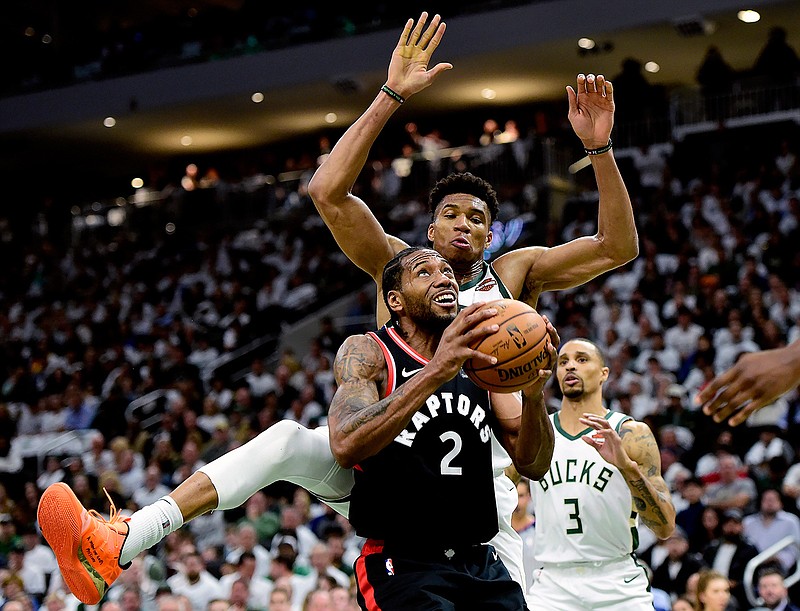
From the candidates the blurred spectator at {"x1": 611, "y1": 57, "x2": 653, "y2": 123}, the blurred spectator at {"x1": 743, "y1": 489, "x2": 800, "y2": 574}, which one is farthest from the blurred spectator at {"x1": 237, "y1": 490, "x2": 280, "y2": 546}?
the blurred spectator at {"x1": 611, "y1": 57, "x2": 653, "y2": 123}

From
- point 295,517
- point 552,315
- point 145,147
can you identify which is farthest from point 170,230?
point 295,517

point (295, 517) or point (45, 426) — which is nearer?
point (295, 517)

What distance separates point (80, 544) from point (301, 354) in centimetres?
1529

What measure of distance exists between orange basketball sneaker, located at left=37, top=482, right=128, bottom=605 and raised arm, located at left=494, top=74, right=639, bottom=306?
2.27 m

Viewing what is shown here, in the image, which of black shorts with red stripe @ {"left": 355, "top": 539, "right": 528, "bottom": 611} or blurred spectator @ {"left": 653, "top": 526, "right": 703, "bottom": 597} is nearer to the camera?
black shorts with red stripe @ {"left": 355, "top": 539, "right": 528, "bottom": 611}

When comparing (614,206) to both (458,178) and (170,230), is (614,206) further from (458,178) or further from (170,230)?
(170,230)

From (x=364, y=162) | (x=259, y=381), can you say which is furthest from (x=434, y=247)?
(x=259, y=381)

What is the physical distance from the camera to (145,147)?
29.0m

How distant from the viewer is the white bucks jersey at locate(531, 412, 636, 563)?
22.0ft

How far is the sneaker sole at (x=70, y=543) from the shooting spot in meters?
4.83

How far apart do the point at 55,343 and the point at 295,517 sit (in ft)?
37.0

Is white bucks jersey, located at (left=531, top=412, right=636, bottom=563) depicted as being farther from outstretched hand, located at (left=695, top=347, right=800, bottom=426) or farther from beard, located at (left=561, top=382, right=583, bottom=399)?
outstretched hand, located at (left=695, top=347, right=800, bottom=426)

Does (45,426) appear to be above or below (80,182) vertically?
below

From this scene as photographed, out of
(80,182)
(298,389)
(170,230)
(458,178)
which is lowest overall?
(298,389)
